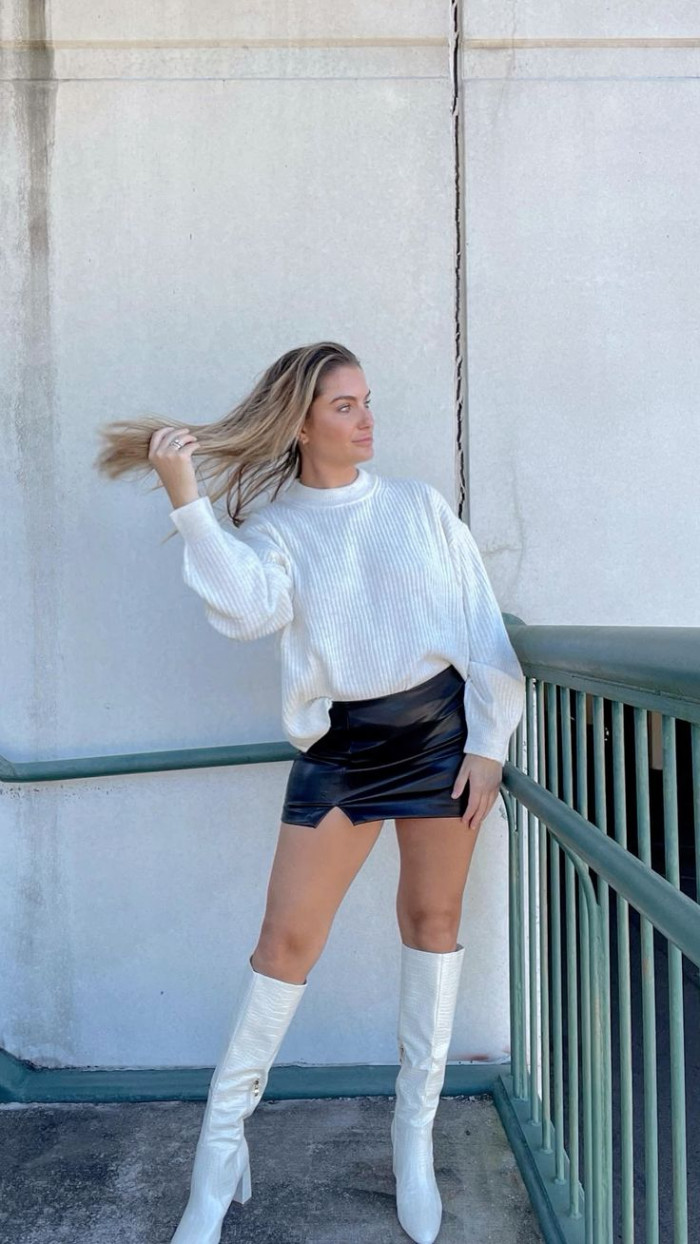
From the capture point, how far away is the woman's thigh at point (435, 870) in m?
2.00

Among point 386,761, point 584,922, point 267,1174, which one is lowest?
point 267,1174

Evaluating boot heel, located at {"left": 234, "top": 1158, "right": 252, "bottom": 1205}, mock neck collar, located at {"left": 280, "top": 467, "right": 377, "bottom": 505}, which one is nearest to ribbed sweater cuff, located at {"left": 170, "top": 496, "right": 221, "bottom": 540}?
mock neck collar, located at {"left": 280, "top": 467, "right": 377, "bottom": 505}

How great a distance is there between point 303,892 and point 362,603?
1.96 ft

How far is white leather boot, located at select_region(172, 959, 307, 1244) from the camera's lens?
190 centimetres

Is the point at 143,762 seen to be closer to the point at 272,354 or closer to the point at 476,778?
the point at 476,778

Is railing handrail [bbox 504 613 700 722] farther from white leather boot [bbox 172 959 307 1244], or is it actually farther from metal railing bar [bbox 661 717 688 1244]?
white leather boot [bbox 172 959 307 1244]

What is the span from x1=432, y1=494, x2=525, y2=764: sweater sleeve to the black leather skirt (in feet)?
0.18

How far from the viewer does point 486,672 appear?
1.96 metres

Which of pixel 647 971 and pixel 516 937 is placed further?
pixel 516 937

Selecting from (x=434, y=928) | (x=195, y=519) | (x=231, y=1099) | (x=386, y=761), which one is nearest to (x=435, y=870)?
(x=434, y=928)

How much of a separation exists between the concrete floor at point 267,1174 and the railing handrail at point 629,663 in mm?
1207

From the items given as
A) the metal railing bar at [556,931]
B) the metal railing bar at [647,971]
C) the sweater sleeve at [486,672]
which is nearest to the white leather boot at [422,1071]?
the metal railing bar at [556,931]

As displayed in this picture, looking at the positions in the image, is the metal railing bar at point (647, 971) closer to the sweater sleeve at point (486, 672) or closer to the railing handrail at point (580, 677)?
the railing handrail at point (580, 677)

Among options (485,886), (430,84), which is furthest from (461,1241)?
(430,84)
